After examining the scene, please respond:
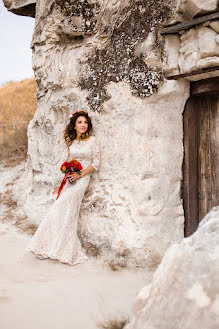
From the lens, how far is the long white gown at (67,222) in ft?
11.6

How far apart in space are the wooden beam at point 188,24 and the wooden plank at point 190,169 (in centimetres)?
79

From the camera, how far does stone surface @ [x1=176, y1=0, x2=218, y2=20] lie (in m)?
2.82

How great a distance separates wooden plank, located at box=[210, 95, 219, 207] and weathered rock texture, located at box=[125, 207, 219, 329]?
5.76 ft

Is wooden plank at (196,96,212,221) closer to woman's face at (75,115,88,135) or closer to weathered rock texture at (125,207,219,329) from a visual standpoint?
woman's face at (75,115,88,135)

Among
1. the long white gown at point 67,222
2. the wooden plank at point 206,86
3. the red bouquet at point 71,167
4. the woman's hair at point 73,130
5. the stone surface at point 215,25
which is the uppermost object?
the stone surface at point 215,25

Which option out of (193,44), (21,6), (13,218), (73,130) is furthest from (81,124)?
(21,6)

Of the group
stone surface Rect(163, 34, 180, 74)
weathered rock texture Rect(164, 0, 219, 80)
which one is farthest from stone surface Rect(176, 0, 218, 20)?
stone surface Rect(163, 34, 180, 74)

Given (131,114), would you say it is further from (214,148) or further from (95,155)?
(214,148)

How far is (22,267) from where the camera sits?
11.3 feet

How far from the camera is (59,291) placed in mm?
2871

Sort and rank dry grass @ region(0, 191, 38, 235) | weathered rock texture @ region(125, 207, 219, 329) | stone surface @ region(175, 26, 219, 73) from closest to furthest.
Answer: weathered rock texture @ region(125, 207, 219, 329) < stone surface @ region(175, 26, 219, 73) < dry grass @ region(0, 191, 38, 235)

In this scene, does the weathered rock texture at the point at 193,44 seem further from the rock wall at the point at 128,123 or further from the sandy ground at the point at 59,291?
the sandy ground at the point at 59,291

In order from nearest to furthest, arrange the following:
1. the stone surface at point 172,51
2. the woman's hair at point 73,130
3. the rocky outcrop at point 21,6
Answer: the stone surface at point 172,51 < the woman's hair at point 73,130 < the rocky outcrop at point 21,6

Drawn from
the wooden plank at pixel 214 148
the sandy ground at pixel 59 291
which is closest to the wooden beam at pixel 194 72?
the wooden plank at pixel 214 148
